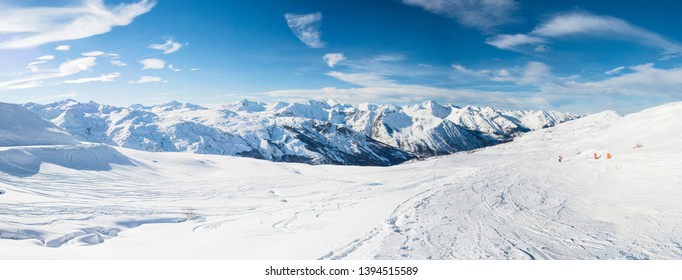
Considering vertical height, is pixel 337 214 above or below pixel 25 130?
below

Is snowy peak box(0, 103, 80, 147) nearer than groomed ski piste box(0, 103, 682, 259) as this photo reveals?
No

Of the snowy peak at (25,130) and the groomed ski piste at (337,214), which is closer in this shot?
the groomed ski piste at (337,214)

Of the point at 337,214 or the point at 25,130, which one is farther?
the point at 25,130

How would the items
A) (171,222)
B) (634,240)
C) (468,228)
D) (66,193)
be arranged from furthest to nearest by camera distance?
(66,193) → (171,222) → (468,228) → (634,240)

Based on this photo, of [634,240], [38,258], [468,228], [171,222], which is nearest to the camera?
[38,258]

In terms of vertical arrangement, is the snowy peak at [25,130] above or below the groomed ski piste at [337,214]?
above

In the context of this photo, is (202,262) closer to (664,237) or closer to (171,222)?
(171,222)

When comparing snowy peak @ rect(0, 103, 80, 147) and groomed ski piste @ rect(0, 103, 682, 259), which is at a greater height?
snowy peak @ rect(0, 103, 80, 147)

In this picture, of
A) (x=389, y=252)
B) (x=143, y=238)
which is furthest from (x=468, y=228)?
(x=143, y=238)
